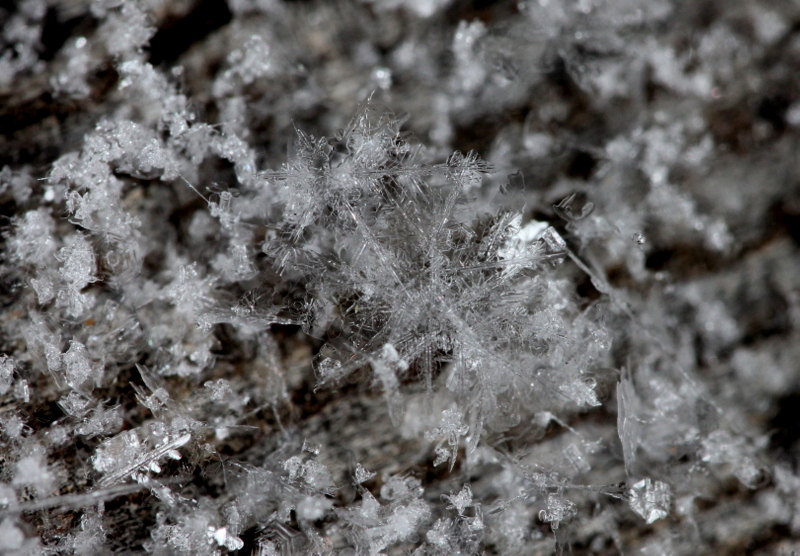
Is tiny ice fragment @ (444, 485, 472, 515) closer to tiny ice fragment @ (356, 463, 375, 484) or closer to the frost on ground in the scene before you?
the frost on ground

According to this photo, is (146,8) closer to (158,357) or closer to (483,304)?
(158,357)

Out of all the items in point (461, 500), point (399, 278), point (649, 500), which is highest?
point (399, 278)

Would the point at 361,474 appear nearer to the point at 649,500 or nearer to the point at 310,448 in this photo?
the point at 310,448

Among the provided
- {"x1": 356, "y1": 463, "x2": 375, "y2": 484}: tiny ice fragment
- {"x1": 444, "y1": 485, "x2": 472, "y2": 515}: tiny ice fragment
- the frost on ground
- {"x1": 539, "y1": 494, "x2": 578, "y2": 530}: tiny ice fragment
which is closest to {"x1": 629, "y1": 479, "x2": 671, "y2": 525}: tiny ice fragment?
the frost on ground

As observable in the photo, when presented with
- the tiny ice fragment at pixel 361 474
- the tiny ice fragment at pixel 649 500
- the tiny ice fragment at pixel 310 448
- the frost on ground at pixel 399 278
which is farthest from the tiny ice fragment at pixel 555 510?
the tiny ice fragment at pixel 310 448

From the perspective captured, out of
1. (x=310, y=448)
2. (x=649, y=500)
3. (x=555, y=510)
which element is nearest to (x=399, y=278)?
(x=310, y=448)

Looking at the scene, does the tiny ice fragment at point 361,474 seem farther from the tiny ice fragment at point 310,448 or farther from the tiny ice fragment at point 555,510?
the tiny ice fragment at point 555,510

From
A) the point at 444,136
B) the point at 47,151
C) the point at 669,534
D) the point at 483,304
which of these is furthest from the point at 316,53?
the point at 669,534
